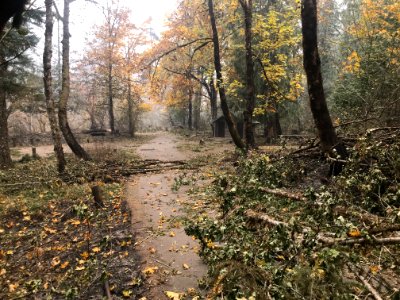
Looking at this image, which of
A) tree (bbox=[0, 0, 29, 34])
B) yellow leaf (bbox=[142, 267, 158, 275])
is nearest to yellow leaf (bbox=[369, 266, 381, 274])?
yellow leaf (bbox=[142, 267, 158, 275])

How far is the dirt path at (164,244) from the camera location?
437 cm

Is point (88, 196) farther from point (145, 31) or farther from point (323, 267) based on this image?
point (145, 31)

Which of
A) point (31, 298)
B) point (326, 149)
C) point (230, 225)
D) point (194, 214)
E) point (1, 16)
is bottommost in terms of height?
point (31, 298)

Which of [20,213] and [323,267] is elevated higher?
[323,267]

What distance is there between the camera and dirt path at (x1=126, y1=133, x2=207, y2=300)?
4.37 meters

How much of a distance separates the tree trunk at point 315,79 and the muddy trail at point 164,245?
3.53 m

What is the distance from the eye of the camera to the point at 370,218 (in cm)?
379

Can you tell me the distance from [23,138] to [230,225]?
3007 centimetres

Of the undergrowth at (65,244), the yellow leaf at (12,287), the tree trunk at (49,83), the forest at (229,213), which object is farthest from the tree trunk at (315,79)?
the tree trunk at (49,83)

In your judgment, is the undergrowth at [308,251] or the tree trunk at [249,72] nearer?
the undergrowth at [308,251]

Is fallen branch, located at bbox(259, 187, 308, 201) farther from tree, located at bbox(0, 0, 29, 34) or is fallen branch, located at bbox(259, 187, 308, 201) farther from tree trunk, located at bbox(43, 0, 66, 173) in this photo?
tree trunk, located at bbox(43, 0, 66, 173)

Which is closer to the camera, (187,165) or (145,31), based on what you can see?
(187,165)

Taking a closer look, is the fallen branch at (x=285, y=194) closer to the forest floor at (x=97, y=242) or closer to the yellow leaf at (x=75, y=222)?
the forest floor at (x=97, y=242)

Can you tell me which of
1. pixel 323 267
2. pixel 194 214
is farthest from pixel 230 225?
pixel 194 214
